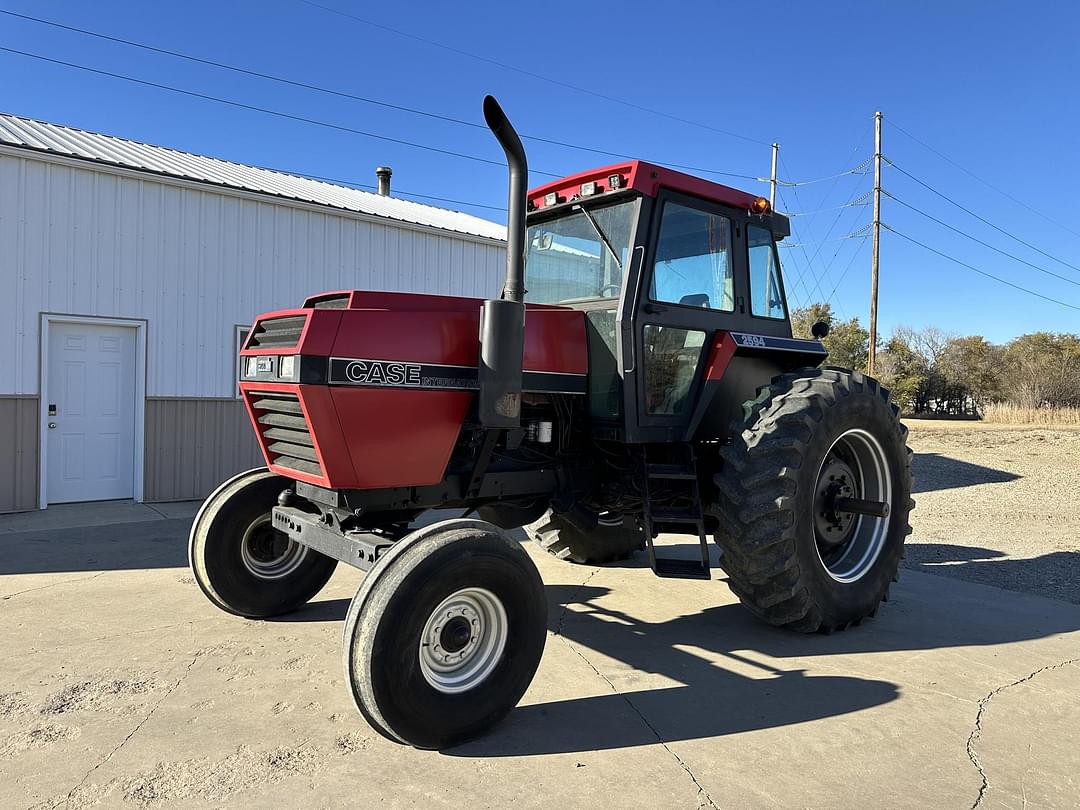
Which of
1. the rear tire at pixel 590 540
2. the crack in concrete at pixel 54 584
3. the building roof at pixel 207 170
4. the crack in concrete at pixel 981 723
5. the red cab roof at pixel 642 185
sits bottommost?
the crack in concrete at pixel 54 584

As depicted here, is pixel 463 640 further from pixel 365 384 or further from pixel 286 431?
pixel 286 431

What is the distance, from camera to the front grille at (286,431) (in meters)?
3.54

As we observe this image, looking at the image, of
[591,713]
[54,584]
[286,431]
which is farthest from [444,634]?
[54,584]

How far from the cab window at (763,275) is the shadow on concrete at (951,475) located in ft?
23.3

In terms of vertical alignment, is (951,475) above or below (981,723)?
above

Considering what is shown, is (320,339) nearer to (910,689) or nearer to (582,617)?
(582,617)

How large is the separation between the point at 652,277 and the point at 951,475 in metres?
10.1

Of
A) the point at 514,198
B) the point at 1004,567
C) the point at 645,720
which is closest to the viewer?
the point at 645,720

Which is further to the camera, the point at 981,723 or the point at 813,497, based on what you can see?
the point at 813,497

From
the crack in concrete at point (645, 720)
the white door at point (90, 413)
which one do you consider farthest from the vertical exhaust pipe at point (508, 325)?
the white door at point (90, 413)

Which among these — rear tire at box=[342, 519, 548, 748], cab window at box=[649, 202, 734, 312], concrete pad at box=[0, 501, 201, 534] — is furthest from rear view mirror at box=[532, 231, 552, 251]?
concrete pad at box=[0, 501, 201, 534]

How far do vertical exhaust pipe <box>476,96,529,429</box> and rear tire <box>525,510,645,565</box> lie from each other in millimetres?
2410

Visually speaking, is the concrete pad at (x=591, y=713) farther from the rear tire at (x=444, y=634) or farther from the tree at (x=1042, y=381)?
the tree at (x=1042, y=381)

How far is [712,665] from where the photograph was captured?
4000 mm
